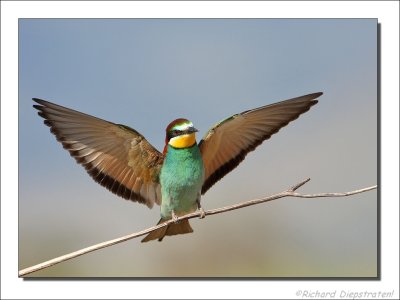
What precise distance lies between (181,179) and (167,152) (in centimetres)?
12

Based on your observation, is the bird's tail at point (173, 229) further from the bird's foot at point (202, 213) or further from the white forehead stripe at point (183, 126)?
the white forehead stripe at point (183, 126)

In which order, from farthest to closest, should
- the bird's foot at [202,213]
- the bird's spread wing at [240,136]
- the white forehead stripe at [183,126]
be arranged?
the bird's spread wing at [240,136] → the white forehead stripe at [183,126] → the bird's foot at [202,213]

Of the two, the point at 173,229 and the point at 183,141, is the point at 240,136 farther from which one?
the point at 173,229

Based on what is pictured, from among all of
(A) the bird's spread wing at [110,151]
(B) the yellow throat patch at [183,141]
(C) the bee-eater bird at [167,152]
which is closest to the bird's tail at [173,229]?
(C) the bee-eater bird at [167,152]

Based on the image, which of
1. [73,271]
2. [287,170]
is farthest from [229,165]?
[73,271]

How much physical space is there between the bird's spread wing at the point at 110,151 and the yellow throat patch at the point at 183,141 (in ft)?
0.26

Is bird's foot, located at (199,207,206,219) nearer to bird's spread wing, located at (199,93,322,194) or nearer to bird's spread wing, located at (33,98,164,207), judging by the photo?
bird's spread wing, located at (199,93,322,194)

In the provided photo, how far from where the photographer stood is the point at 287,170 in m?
2.08

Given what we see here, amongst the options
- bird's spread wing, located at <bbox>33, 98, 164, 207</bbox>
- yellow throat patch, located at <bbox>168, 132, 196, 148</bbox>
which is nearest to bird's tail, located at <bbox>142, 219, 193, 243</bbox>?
bird's spread wing, located at <bbox>33, 98, 164, 207</bbox>

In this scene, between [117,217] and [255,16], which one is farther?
[255,16]

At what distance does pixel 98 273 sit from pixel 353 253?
40.6 inches

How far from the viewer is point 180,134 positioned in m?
2.06

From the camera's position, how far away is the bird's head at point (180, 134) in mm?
2025

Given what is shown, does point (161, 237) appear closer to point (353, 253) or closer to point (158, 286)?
point (158, 286)
